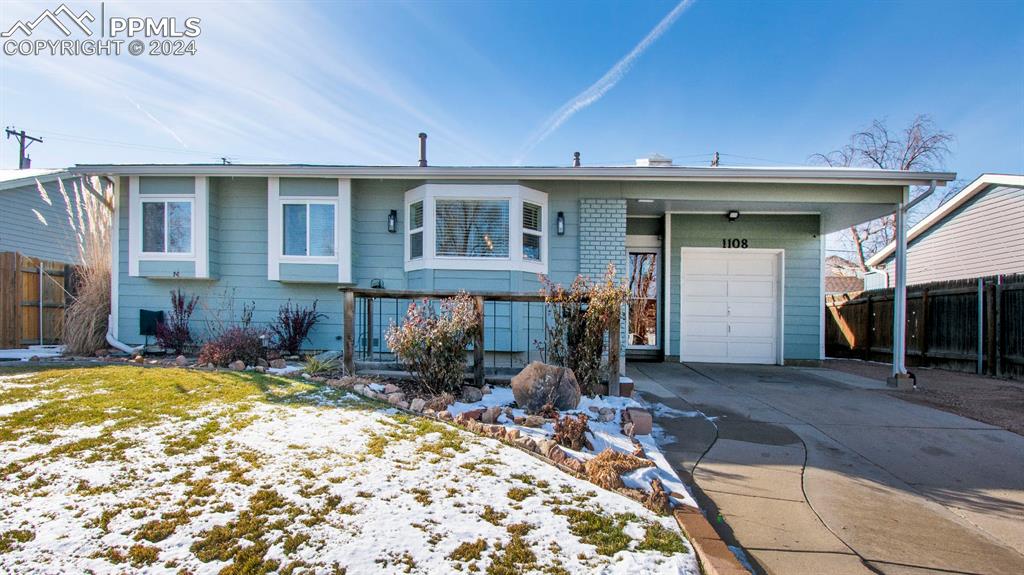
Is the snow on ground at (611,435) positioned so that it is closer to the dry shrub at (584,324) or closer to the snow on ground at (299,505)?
the snow on ground at (299,505)

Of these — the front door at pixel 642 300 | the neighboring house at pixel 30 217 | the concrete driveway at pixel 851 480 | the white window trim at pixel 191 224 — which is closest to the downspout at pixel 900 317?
the concrete driveway at pixel 851 480

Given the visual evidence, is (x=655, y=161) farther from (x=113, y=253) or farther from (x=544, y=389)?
(x=113, y=253)

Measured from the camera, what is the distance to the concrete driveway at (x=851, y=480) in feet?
7.59

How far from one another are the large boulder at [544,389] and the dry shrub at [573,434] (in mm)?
689

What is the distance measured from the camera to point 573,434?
3414mm

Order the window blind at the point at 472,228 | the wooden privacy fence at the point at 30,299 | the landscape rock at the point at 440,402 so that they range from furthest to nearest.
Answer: the wooden privacy fence at the point at 30,299 → the window blind at the point at 472,228 → the landscape rock at the point at 440,402

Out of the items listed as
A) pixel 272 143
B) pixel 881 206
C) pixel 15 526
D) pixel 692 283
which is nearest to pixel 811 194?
pixel 881 206

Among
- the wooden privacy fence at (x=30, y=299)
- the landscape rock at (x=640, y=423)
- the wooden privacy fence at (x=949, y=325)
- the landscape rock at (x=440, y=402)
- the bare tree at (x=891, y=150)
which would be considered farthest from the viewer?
the bare tree at (x=891, y=150)

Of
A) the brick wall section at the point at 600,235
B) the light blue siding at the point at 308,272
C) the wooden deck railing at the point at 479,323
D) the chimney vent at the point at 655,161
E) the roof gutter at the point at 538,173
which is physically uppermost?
Answer: the chimney vent at the point at 655,161

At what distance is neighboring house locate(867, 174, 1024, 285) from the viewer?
36.8ft

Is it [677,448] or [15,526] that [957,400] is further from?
[15,526]

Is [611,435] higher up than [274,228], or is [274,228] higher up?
[274,228]

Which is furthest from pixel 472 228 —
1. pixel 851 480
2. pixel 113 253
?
pixel 113 253

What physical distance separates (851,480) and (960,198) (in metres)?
14.4
